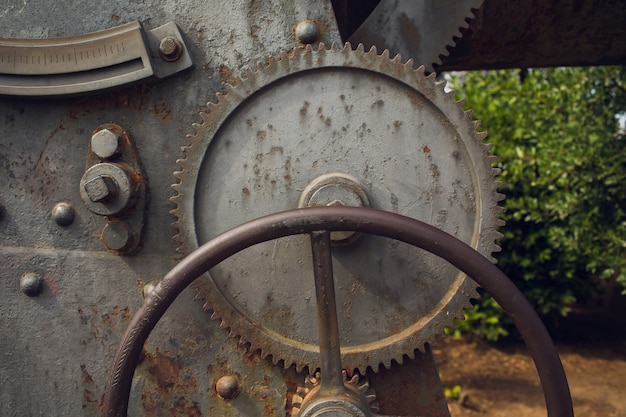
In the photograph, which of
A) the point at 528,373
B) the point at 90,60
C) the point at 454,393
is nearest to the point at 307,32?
the point at 90,60

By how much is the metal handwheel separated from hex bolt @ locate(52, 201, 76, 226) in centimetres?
41

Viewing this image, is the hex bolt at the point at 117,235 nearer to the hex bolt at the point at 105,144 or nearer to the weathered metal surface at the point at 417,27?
the hex bolt at the point at 105,144

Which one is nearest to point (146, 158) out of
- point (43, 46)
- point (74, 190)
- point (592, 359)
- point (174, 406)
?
point (74, 190)

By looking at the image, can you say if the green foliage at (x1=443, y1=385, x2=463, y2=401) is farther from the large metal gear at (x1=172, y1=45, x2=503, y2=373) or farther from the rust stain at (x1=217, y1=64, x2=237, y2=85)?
the rust stain at (x1=217, y1=64, x2=237, y2=85)

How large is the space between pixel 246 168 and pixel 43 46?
1.60 ft

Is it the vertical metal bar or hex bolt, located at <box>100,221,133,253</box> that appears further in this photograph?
hex bolt, located at <box>100,221,133,253</box>

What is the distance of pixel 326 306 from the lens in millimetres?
A: 1116

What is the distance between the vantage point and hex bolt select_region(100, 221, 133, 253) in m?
1.34

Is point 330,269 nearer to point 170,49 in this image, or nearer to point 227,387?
point 227,387

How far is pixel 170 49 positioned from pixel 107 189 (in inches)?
12.1

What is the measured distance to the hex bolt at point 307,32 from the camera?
1.29 metres

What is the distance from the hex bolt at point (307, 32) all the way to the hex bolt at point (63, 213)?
609 mm

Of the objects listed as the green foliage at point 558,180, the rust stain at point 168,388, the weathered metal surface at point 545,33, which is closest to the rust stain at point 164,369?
the rust stain at point 168,388

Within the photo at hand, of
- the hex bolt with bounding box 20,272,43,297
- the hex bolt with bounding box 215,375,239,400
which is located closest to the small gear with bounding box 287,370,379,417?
the hex bolt with bounding box 215,375,239,400
